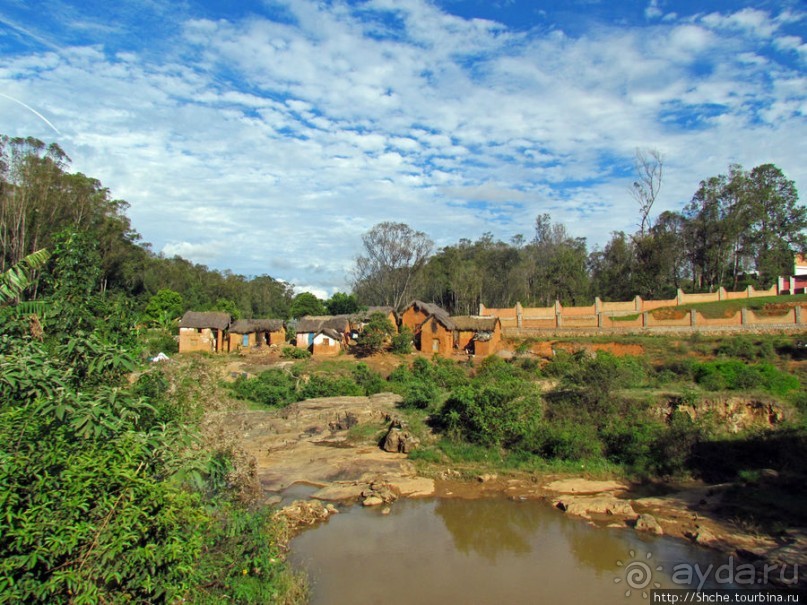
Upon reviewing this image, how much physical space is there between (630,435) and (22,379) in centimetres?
1800

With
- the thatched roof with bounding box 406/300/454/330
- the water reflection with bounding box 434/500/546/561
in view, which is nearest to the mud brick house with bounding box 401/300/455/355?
the thatched roof with bounding box 406/300/454/330

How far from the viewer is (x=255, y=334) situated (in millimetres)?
42625

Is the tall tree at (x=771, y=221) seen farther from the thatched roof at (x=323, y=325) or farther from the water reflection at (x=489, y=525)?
the water reflection at (x=489, y=525)

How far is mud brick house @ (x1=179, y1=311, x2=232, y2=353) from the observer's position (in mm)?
38750

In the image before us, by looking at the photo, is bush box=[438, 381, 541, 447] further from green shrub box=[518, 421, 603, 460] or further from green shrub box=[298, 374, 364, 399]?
green shrub box=[298, 374, 364, 399]

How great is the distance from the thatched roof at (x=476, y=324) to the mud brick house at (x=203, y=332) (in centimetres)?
1716

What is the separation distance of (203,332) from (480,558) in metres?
31.4

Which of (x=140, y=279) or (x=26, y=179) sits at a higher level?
(x=26, y=179)

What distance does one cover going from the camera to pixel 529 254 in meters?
61.6

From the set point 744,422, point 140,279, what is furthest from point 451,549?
point 140,279

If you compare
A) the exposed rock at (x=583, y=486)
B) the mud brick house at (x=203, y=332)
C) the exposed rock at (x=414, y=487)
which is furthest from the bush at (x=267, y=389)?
the exposed rock at (x=583, y=486)

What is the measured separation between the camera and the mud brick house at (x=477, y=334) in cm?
3714

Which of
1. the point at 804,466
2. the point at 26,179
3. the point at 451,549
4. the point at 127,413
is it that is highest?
the point at 26,179

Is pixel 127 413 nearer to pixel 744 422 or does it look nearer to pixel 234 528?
pixel 234 528
